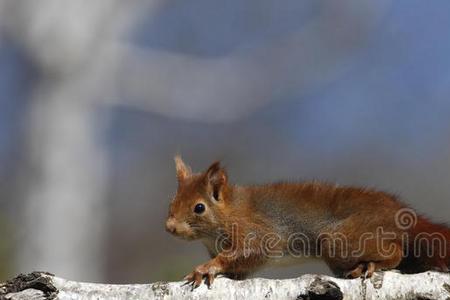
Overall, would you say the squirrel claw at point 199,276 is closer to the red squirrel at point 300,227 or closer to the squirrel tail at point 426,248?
the red squirrel at point 300,227

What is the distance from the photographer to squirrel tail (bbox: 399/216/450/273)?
4.09 metres

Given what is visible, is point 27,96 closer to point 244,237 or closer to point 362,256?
point 244,237

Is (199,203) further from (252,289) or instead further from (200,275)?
(252,289)

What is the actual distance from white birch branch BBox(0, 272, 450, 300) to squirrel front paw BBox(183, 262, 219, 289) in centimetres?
2

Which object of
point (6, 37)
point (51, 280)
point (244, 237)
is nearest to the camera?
point (51, 280)

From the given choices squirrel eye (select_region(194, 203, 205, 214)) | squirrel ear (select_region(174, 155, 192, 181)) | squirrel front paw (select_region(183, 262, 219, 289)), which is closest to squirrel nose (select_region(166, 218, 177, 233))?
squirrel eye (select_region(194, 203, 205, 214))

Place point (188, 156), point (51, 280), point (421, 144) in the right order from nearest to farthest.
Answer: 1. point (51, 280)
2. point (188, 156)
3. point (421, 144)

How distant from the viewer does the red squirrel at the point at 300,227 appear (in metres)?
4.12

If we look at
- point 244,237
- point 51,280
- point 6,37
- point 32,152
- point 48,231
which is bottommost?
point 51,280

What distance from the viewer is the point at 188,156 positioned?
1235 cm

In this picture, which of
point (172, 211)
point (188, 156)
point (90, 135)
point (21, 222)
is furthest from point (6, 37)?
point (188, 156)

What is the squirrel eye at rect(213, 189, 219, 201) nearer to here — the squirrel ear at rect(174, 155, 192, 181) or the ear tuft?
the ear tuft

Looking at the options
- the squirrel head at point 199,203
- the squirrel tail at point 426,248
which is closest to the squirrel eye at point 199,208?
the squirrel head at point 199,203

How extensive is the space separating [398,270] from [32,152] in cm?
350
